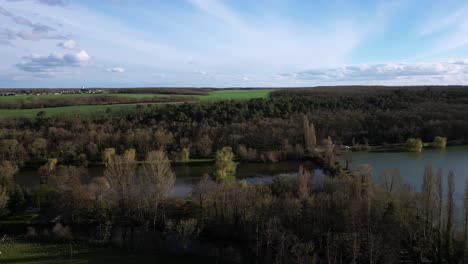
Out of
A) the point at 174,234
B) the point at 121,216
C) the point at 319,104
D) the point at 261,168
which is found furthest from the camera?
the point at 319,104

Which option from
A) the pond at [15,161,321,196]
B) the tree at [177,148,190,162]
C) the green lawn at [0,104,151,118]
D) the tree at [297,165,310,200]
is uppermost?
the green lawn at [0,104,151,118]

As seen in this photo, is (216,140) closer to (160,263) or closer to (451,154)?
(451,154)

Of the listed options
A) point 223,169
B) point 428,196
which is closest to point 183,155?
point 223,169

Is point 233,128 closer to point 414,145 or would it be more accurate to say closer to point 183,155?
point 183,155

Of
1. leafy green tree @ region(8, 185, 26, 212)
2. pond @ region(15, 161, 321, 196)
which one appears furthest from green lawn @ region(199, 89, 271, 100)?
leafy green tree @ region(8, 185, 26, 212)

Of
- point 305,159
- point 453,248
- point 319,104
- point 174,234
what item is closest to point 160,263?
point 174,234

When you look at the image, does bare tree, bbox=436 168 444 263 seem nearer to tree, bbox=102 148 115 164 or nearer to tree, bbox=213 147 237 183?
tree, bbox=213 147 237 183
